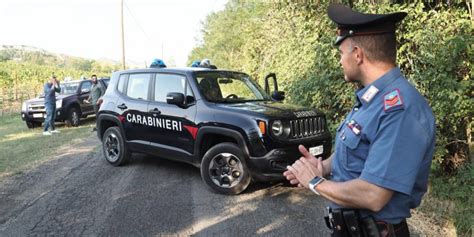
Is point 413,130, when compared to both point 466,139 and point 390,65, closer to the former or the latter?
point 390,65

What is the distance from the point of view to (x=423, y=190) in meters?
1.85

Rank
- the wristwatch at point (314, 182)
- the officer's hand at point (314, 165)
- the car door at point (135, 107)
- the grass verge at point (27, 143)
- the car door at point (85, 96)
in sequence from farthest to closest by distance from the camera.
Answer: the car door at point (85, 96)
the grass verge at point (27, 143)
the car door at point (135, 107)
the officer's hand at point (314, 165)
the wristwatch at point (314, 182)

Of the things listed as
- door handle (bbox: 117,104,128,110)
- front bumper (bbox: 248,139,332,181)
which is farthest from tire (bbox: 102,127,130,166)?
front bumper (bbox: 248,139,332,181)

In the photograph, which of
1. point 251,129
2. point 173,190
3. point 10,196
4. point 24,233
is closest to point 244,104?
point 251,129

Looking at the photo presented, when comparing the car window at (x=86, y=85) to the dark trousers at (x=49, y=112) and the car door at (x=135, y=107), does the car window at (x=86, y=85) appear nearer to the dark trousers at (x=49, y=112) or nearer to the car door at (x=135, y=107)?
the dark trousers at (x=49, y=112)

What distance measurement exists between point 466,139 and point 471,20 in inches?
62.8

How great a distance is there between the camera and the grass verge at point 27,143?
25.5 feet

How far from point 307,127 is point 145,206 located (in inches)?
91.3

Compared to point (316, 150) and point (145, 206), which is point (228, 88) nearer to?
point (316, 150)

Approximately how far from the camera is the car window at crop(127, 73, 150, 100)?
261 inches

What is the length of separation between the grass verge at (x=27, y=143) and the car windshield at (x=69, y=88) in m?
1.23

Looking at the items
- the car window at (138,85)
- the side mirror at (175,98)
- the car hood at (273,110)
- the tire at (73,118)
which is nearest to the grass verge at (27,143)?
the tire at (73,118)

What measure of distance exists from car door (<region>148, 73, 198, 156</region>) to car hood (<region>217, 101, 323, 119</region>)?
0.55 m

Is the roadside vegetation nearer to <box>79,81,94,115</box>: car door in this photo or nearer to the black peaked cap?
the black peaked cap
